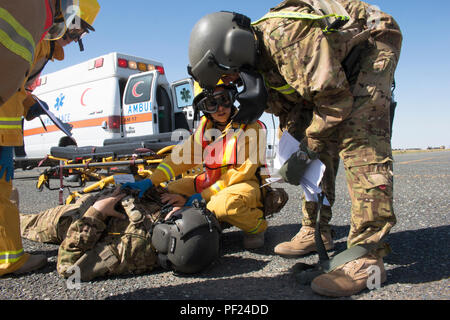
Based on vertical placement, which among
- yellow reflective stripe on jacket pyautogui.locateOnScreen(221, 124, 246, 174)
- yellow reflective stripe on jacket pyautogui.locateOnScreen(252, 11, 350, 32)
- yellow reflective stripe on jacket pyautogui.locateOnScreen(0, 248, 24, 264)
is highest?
yellow reflective stripe on jacket pyautogui.locateOnScreen(252, 11, 350, 32)

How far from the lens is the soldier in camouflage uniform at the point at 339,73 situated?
1786 mm

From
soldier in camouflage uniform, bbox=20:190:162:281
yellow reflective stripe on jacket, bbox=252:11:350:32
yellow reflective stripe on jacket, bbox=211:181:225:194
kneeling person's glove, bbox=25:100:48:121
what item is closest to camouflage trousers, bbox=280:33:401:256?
yellow reflective stripe on jacket, bbox=252:11:350:32

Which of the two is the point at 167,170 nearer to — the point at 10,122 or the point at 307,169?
the point at 10,122

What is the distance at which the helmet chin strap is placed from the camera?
197 centimetres

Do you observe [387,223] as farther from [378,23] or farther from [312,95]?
[378,23]

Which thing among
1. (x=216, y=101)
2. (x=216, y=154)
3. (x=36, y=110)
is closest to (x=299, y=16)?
(x=216, y=101)

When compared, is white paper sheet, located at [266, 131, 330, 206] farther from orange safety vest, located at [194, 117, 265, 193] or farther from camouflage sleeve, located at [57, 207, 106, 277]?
camouflage sleeve, located at [57, 207, 106, 277]

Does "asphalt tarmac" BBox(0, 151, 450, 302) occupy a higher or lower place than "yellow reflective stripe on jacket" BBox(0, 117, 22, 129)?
lower

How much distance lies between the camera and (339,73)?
1756mm

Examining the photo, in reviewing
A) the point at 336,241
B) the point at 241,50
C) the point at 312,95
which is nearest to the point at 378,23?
the point at 312,95

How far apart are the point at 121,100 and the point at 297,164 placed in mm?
7042

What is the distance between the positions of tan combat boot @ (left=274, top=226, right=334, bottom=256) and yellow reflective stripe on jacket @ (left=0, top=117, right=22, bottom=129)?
215 centimetres
